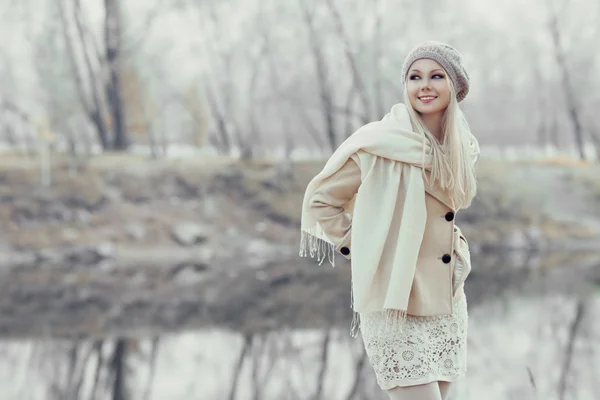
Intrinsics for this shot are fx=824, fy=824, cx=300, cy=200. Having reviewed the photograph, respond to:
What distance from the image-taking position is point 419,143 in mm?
1938

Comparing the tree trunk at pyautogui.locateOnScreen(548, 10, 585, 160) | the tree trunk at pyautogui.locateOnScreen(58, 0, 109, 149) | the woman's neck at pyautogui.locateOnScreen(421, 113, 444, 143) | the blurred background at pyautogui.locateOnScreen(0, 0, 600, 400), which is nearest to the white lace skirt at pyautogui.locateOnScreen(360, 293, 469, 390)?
the woman's neck at pyautogui.locateOnScreen(421, 113, 444, 143)

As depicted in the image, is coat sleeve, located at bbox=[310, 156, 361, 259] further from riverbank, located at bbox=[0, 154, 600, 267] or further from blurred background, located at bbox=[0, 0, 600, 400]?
riverbank, located at bbox=[0, 154, 600, 267]

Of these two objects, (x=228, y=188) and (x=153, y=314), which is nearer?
(x=153, y=314)

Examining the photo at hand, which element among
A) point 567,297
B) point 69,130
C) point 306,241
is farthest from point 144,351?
point 69,130

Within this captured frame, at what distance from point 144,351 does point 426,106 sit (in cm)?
311

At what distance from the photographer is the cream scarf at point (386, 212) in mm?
1909

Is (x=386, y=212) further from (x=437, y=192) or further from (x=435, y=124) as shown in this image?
(x=435, y=124)

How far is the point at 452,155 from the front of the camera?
6.40ft

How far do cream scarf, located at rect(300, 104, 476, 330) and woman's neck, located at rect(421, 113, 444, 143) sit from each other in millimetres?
60

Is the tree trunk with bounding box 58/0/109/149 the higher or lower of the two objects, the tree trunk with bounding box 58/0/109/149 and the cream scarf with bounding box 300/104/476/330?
the higher

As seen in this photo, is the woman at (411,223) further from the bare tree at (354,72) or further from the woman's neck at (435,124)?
the bare tree at (354,72)

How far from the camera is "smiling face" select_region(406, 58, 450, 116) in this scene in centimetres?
197

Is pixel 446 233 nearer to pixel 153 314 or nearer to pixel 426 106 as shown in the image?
pixel 426 106

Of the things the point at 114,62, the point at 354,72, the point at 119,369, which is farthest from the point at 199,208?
the point at 119,369
